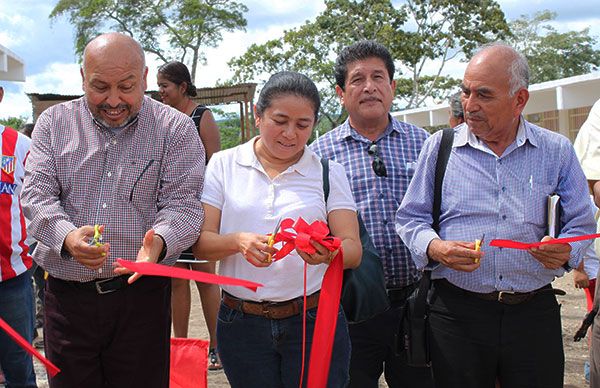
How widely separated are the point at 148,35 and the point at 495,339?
33.0m

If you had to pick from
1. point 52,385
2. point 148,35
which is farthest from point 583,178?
point 148,35

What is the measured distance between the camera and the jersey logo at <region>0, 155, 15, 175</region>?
421 cm

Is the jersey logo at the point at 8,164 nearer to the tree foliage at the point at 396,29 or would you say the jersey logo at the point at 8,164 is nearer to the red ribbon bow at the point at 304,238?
the red ribbon bow at the point at 304,238

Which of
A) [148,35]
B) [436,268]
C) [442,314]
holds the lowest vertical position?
[442,314]

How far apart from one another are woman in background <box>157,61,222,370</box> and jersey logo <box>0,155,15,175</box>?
4.98 ft

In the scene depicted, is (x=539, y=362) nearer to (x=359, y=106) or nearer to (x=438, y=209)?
(x=438, y=209)

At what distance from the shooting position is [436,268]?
3.19 m

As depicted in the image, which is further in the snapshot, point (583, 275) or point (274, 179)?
point (583, 275)

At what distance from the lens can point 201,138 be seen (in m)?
5.46

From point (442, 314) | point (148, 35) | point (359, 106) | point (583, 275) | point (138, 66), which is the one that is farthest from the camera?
point (148, 35)

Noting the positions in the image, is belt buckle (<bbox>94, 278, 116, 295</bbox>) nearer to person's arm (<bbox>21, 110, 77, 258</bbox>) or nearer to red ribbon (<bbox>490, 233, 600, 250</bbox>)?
person's arm (<bbox>21, 110, 77, 258</bbox>)

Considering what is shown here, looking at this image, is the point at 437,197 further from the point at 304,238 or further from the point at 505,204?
the point at 304,238

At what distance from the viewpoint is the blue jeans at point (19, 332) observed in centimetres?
409

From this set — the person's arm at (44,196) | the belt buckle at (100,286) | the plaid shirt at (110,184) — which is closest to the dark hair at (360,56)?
the plaid shirt at (110,184)
